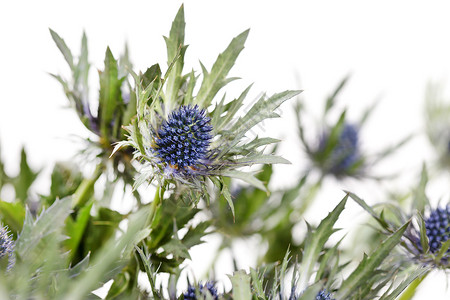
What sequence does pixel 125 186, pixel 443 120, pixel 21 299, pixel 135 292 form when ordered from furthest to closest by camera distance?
pixel 443 120
pixel 125 186
pixel 135 292
pixel 21 299

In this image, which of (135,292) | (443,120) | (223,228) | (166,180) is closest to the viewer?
(166,180)

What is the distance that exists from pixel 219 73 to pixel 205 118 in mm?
108

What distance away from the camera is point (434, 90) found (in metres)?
2.49

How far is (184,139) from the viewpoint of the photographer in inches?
42.1

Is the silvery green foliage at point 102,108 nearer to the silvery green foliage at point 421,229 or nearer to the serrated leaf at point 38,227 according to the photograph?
the serrated leaf at point 38,227

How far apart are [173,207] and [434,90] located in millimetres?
1881

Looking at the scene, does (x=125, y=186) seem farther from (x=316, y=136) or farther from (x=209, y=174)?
(x=316, y=136)

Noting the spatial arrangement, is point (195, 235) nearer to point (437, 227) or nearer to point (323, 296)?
point (323, 296)

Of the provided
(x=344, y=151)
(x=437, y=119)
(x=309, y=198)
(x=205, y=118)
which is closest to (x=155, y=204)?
(x=205, y=118)

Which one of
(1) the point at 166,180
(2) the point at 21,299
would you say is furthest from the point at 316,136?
(2) the point at 21,299

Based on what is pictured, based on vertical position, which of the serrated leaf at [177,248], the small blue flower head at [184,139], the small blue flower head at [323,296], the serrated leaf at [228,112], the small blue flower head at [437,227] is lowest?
the small blue flower head at [323,296]

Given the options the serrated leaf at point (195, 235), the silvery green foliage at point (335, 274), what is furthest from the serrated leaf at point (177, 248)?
the silvery green foliage at point (335, 274)

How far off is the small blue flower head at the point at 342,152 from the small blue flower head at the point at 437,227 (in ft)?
1.80

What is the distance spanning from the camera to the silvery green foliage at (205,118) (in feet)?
3.23
